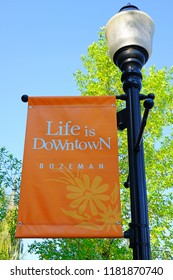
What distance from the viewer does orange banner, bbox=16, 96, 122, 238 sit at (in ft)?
7.89

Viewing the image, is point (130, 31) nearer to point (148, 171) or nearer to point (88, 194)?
point (88, 194)

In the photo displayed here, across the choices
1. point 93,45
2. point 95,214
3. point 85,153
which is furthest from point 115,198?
point 93,45

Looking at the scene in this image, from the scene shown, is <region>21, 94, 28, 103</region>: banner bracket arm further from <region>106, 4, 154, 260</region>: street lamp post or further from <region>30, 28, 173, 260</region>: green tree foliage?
<region>30, 28, 173, 260</region>: green tree foliage

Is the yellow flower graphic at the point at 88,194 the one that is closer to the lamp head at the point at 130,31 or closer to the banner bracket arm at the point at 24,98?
the banner bracket arm at the point at 24,98

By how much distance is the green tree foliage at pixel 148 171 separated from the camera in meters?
8.84

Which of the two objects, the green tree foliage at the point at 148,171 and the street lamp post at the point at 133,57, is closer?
the street lamp post at the point at 133,57

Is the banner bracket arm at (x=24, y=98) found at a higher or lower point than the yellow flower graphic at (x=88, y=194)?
higher

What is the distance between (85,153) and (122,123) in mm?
454

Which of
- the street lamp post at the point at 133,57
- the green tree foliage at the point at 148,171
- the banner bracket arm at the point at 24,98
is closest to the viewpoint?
the street lamp post at the point at 133,57

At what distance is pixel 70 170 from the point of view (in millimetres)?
2596

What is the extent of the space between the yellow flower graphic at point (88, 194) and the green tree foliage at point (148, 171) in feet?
20.7

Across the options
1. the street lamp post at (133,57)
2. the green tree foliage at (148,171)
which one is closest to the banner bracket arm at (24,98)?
the street lamp post at (133,57)

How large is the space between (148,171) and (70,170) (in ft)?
23.0
